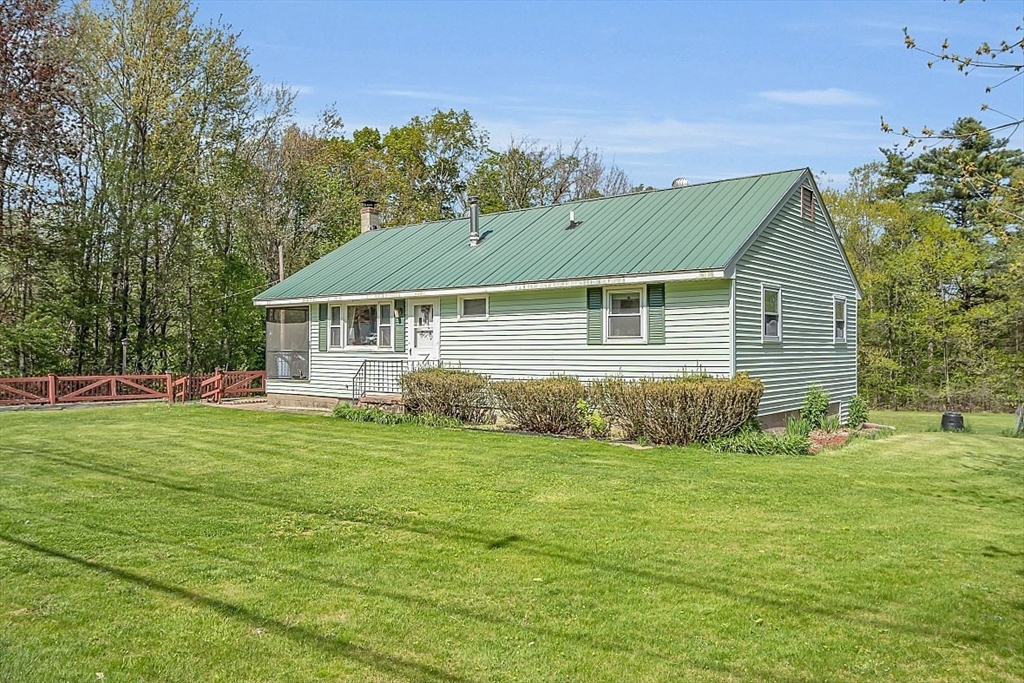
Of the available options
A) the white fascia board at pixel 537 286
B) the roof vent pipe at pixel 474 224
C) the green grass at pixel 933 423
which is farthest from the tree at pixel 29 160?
the green grass at pixel 933 423

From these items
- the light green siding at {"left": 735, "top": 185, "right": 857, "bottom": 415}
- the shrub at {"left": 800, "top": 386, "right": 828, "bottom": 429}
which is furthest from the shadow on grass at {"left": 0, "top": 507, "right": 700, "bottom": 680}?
the shrub at {"left": 800, "top": 386, "right": 828, "bottom": 429}

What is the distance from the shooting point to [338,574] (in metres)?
5.41

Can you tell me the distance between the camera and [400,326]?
1819 cm

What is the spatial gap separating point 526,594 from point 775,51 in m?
10.7

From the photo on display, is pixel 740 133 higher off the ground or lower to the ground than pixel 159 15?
lower

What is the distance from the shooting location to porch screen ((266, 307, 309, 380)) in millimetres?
20312

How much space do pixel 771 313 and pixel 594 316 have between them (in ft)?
11.1

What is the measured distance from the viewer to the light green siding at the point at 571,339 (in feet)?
44.5

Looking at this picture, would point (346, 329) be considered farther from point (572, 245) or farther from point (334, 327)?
point (572, 245)

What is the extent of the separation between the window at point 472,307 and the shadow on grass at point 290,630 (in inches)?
453

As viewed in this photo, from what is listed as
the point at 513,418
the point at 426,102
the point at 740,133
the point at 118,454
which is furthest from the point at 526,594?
the point at 426,102

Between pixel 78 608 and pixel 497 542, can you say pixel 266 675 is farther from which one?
pixel 497 542

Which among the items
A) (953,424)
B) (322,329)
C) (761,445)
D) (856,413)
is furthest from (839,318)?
(322,329)

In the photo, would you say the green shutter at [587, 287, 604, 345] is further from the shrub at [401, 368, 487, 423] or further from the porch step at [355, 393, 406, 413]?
the porch step at [355, 393, 406, 413]
